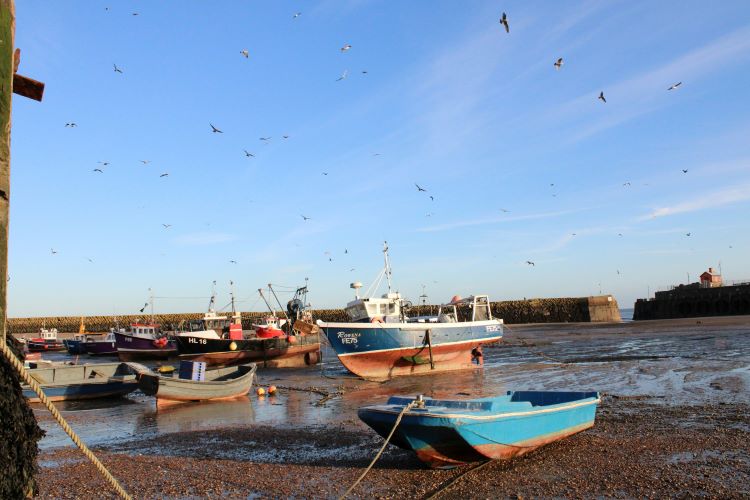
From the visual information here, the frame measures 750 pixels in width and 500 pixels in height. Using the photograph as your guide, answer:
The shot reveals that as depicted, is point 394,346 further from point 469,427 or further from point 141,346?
point 141,346

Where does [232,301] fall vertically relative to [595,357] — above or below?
above

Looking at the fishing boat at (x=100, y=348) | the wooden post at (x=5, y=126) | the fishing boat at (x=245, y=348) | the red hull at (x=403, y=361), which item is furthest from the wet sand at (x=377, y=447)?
the fishing boat at (x=100, y=348)

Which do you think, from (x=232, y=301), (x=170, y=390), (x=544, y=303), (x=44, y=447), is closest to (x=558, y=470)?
(x=44, y=447)

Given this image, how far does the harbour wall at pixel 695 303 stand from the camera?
67812 millimetres

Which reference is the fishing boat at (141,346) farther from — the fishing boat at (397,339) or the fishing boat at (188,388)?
the fishing boat at (188,388)

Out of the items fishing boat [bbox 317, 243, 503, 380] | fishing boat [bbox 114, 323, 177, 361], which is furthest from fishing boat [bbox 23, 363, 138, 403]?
fishing boat [bbox 114, 323, 177, 361]

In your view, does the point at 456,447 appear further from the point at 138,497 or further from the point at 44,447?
the point at 44,447

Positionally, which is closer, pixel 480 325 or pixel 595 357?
pixel 480 325

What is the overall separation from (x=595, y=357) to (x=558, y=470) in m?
23.7

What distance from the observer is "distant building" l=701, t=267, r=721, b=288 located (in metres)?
74.6

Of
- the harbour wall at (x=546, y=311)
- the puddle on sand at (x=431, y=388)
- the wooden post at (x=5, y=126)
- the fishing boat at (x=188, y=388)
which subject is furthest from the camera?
the harbour wall at (x=546, y=311)

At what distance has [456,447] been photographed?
31.8ft

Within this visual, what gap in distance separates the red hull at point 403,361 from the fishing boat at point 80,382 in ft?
29.8

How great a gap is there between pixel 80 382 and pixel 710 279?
255 ft
